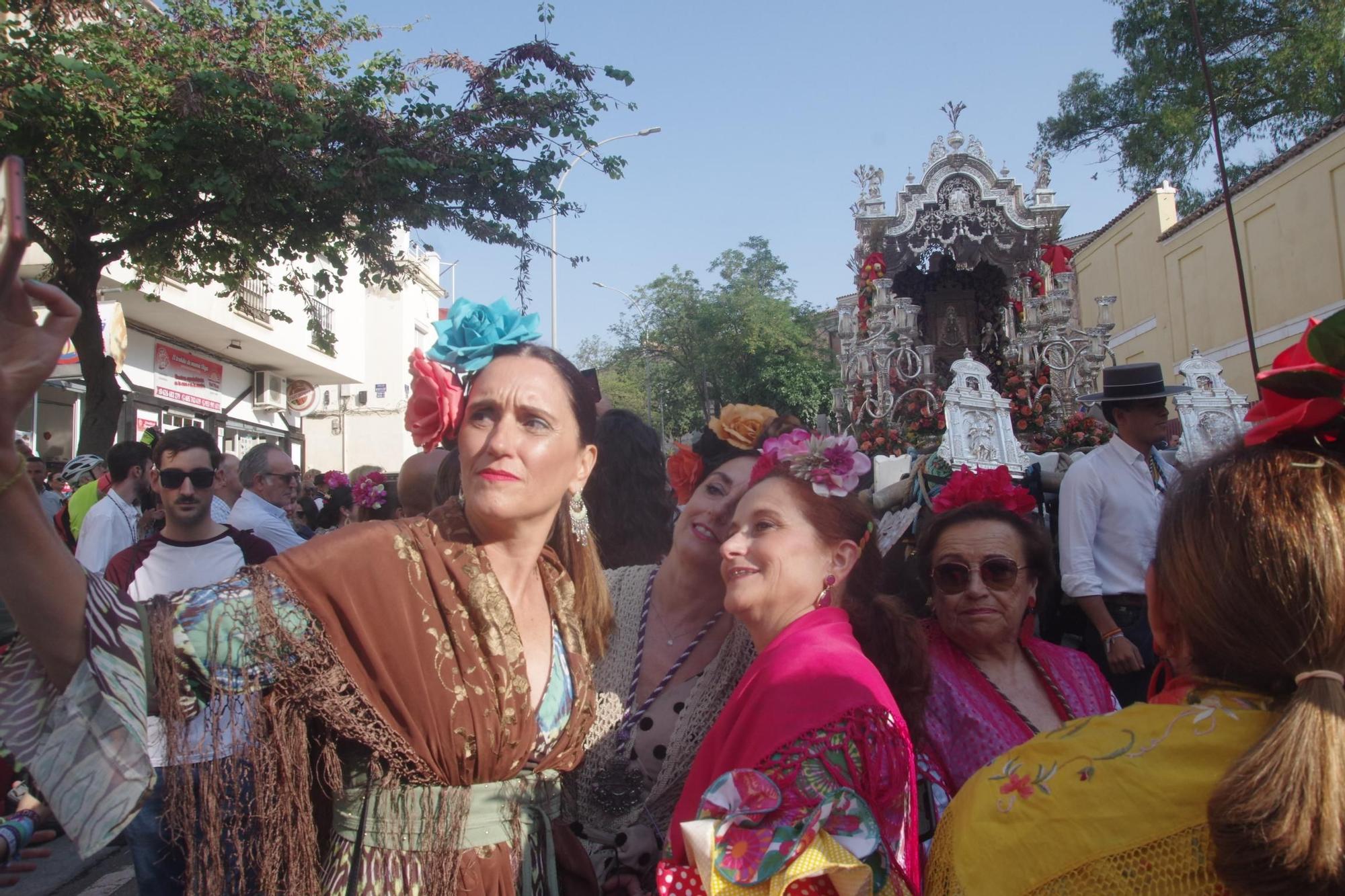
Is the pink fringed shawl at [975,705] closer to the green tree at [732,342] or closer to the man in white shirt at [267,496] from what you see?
the man in white shirt at [267,496]

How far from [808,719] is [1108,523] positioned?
117 inches

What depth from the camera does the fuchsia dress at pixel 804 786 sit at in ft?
4.86

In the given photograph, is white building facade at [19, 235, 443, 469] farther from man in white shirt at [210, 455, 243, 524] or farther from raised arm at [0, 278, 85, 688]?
raised arm at [0, 278, 85, 688]

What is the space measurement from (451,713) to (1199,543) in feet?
4.19

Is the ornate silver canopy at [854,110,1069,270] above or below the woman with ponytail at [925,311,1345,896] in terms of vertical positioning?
above

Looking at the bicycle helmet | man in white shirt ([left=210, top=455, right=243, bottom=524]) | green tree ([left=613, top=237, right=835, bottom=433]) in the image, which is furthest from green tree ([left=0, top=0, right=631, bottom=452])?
green tree ([left=613, top=237, right=835, bottom=433])

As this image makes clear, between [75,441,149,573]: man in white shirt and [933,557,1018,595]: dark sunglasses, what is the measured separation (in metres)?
4.02

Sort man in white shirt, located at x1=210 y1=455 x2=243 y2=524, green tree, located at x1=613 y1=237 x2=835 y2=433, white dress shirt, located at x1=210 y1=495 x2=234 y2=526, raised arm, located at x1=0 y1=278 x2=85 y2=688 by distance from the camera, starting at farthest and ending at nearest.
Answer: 1. green tree, located at x1=613 y1=237 x2=835 y2=433
2. man in white shirt, located at x1=210 y1=455 x2=243 y2=524
3. white dress shirt, located at x1=210 y1=495 x2=234 y2=526
4. raised arm, located at x1=0 y1=278 x2=85 y2=688

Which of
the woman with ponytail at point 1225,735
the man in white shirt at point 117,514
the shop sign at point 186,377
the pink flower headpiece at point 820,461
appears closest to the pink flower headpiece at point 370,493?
the man in white shirt at point 117,514

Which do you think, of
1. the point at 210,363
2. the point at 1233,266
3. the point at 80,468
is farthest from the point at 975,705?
the point at 1233,266

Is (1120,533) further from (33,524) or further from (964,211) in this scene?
(964,211)

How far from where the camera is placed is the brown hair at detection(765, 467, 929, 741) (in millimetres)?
2131

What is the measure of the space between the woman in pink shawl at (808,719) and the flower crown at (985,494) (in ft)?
2.39

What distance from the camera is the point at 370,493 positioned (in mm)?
5965
